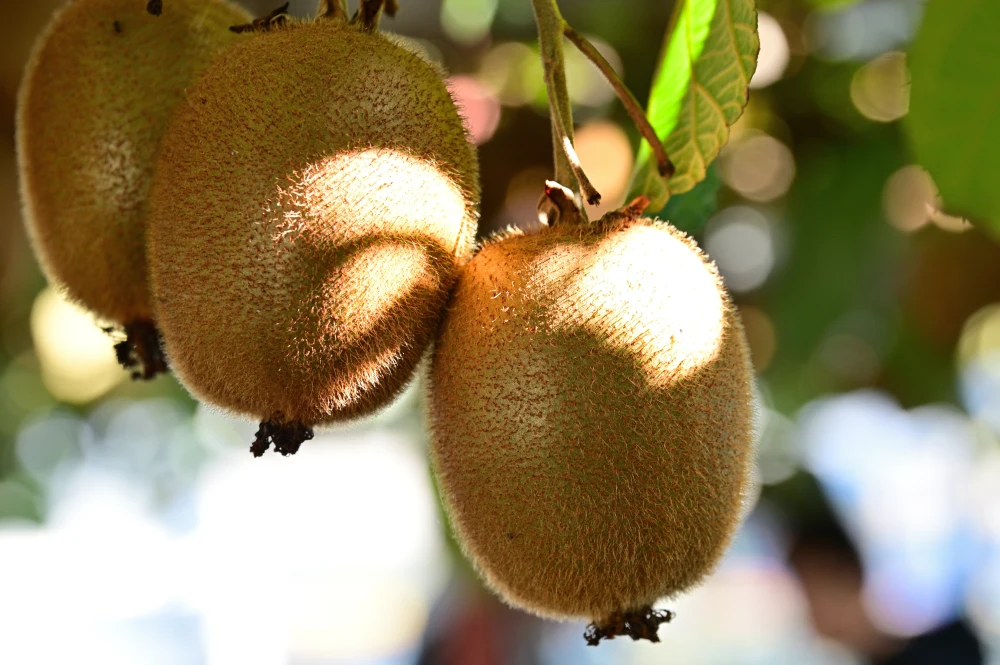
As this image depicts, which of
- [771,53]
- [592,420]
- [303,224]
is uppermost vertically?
[303,224]

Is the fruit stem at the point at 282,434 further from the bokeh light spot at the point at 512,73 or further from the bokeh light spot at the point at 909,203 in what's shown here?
the bokeh light spot at the point at 909,203

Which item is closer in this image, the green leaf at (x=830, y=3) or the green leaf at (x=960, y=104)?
the green leaf at (x=960, y=104)

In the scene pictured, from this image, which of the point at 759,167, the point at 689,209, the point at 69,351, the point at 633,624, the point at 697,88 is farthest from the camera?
the point at 69,351

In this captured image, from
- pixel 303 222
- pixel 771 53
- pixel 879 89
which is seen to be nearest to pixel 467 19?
pixel 771 53

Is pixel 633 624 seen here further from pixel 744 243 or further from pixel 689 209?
pixel 744 243

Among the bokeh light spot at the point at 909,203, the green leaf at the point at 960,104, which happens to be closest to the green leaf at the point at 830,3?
the bokeh light spot at the point at 909,203

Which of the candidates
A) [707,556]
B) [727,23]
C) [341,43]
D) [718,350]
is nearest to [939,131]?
[727,23]
